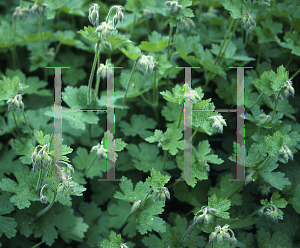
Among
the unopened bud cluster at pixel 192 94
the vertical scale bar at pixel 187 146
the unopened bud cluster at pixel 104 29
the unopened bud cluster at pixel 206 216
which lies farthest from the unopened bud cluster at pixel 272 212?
the unopened bud cluster at pixel 104 29

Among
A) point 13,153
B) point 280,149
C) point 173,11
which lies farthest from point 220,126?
point 13,153

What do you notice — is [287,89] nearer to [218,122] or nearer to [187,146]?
[218,122]

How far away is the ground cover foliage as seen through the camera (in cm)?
226

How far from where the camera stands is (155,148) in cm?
284

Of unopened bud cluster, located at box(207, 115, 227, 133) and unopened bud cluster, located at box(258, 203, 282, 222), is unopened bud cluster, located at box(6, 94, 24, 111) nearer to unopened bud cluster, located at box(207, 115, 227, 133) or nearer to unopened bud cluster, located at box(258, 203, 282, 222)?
unopened bud cluster, located at box(207, 115, 227, 133)

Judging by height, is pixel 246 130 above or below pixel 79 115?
below

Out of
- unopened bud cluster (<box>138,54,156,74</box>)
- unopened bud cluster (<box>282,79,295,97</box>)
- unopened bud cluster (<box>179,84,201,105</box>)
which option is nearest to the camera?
unopened bud cluster (<box>179,84,201,105</box>)

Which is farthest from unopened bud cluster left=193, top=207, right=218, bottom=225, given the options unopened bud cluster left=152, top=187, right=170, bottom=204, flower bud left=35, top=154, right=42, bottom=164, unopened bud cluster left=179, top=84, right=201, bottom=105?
flower bud left=35, top=154, right=42, bottom=164

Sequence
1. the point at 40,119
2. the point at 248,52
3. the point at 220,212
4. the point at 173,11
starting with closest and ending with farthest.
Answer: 1. the point at 220,212
2. the point at 173,11
3. the point at 40,119
4. the point at 248,52

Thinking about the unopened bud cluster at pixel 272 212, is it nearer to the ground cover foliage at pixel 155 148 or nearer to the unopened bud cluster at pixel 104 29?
the ground cover foliage at pixel 155 148

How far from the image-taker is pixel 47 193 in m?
2.34

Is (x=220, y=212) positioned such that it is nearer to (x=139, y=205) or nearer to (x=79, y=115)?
(x=139, y=205)

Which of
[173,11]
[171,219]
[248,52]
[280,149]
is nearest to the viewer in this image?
[280,149]

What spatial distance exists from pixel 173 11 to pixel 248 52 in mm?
1292
